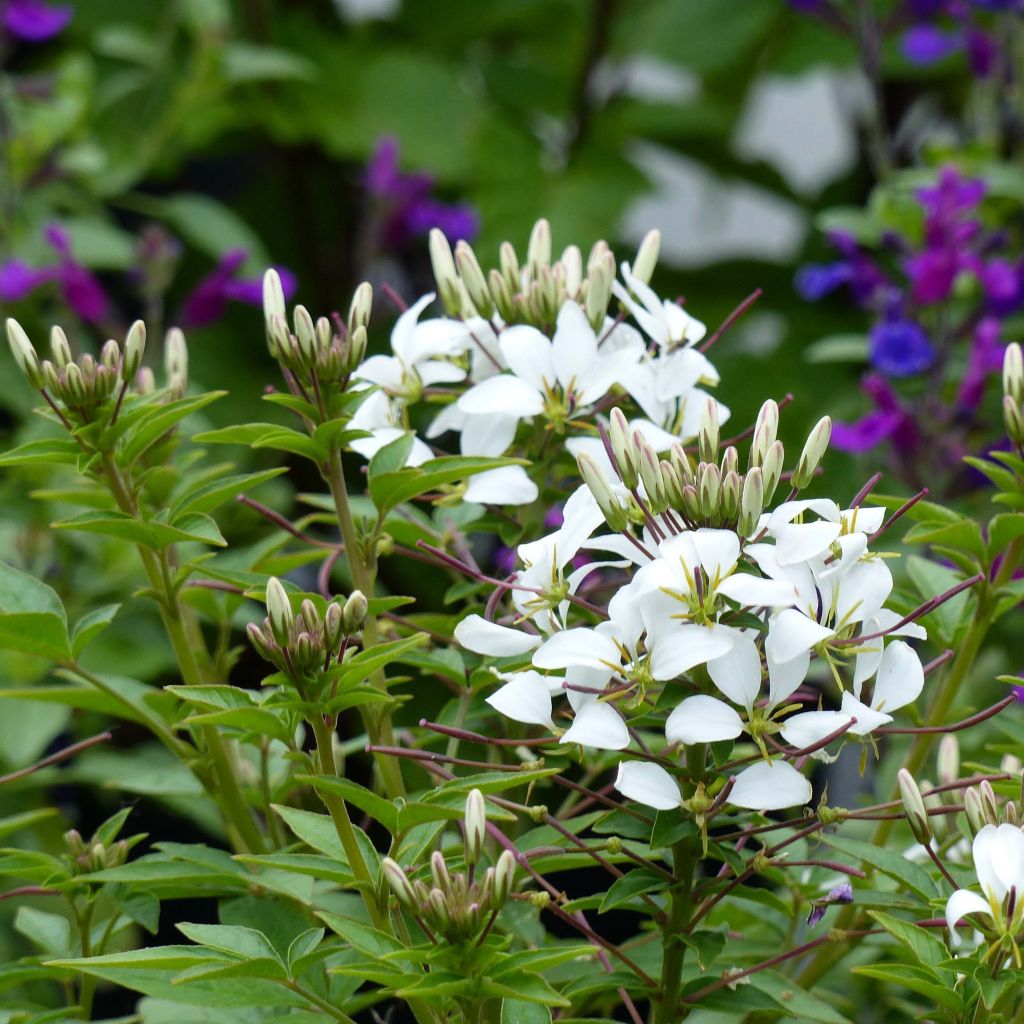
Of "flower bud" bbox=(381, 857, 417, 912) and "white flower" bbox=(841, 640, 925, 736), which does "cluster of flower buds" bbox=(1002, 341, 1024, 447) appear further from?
"flower bud" bbox=(381, 857, 417, 912)

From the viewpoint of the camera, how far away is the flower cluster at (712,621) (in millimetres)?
370

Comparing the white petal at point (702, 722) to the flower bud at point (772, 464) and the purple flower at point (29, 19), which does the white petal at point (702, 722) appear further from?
the purple flower at point (29, 19)

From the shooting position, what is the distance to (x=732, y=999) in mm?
423

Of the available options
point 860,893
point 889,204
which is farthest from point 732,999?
point 889,204

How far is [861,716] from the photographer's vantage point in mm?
378

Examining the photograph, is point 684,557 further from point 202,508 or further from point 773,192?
point 773,192

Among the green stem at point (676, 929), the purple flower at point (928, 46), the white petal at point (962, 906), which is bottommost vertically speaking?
the green stem at point (676, 929)

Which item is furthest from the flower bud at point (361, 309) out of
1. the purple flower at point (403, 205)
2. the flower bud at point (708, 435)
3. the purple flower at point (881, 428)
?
the purple flower at point (403, 205)

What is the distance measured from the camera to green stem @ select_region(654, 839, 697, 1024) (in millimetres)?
408

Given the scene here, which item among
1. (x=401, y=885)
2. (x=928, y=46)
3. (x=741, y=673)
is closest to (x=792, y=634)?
(x=741, y=673)

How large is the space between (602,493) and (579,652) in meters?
0.04

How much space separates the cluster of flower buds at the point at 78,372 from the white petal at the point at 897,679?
0.24 m

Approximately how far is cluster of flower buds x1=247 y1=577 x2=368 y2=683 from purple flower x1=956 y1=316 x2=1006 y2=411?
701 mm

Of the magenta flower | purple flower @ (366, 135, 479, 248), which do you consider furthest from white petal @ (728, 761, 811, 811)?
purple flower @ (366, 135, 479, 248)
